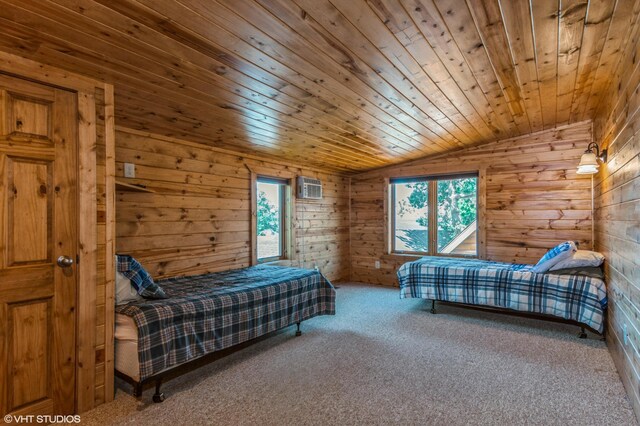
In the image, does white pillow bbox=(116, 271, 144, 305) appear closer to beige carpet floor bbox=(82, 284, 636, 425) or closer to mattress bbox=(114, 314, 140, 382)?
mattress bbox=(114, 314, 140, 382)

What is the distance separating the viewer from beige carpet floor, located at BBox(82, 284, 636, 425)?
209 cm

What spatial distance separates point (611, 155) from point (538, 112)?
1.00 metres

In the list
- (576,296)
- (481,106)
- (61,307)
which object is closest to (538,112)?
(481,106)

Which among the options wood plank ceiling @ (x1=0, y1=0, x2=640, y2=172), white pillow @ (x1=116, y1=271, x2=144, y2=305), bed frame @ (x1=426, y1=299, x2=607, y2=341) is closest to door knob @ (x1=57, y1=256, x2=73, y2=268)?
white pillow @ (x1=116, y1=271, x2=144, y2=305)

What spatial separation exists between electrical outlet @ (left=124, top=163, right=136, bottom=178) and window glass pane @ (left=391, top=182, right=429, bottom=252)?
400cm

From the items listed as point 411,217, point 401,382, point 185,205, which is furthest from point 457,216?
point 185,205

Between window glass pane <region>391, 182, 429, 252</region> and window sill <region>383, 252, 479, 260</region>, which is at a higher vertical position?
window glass pane <region>391, 182, 429, 252</region>

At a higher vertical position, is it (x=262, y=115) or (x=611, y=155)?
(x=262, y=115)

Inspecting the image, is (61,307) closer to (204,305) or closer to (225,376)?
(204,305)

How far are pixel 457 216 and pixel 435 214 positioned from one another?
34 centimetres

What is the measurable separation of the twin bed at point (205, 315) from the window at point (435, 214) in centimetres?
243

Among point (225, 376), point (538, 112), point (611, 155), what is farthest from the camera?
point (538, 112)

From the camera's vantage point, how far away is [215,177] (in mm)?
3910

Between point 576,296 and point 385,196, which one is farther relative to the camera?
point 385,196
